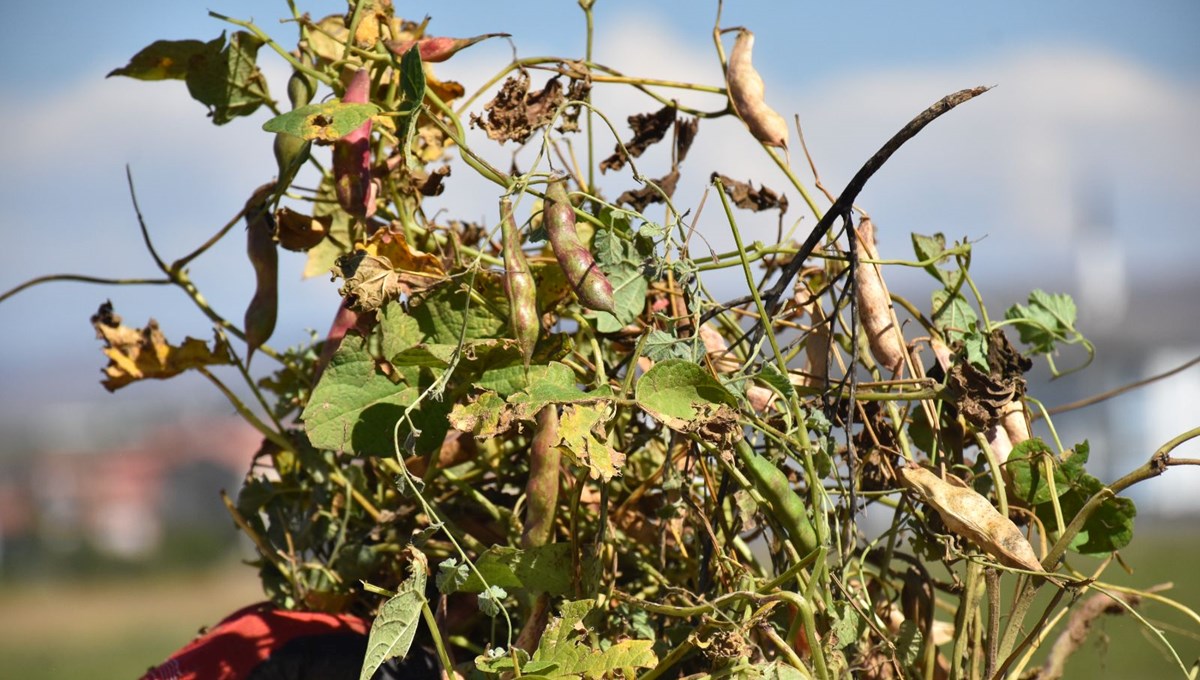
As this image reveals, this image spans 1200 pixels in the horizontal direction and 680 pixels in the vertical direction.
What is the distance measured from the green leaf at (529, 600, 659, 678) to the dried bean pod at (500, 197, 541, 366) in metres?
0.12

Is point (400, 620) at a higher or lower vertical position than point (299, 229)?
lower

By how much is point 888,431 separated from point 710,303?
130 millimetres

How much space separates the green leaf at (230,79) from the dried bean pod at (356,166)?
12 cm

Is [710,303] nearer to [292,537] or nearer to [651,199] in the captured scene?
[651,199]

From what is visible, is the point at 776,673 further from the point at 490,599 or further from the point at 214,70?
the point at 214,70

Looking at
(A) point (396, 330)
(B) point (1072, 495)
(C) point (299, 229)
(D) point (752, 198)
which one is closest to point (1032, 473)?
(B) point (1072, 495)

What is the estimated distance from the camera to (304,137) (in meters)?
0.56

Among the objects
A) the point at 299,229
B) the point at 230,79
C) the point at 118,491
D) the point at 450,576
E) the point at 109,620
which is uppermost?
the point at 118,491

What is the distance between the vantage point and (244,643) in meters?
0.69

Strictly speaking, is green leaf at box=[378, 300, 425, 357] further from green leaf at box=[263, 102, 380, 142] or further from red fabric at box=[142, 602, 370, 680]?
red fabric at box=[142, 602, 370, 680]

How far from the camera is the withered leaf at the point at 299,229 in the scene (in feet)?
2.32

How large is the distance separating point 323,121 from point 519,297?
144mm

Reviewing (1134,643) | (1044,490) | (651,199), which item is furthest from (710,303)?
(1134,643)

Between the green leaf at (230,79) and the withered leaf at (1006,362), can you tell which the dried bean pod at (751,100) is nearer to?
the withered leaf at (1006,362)
